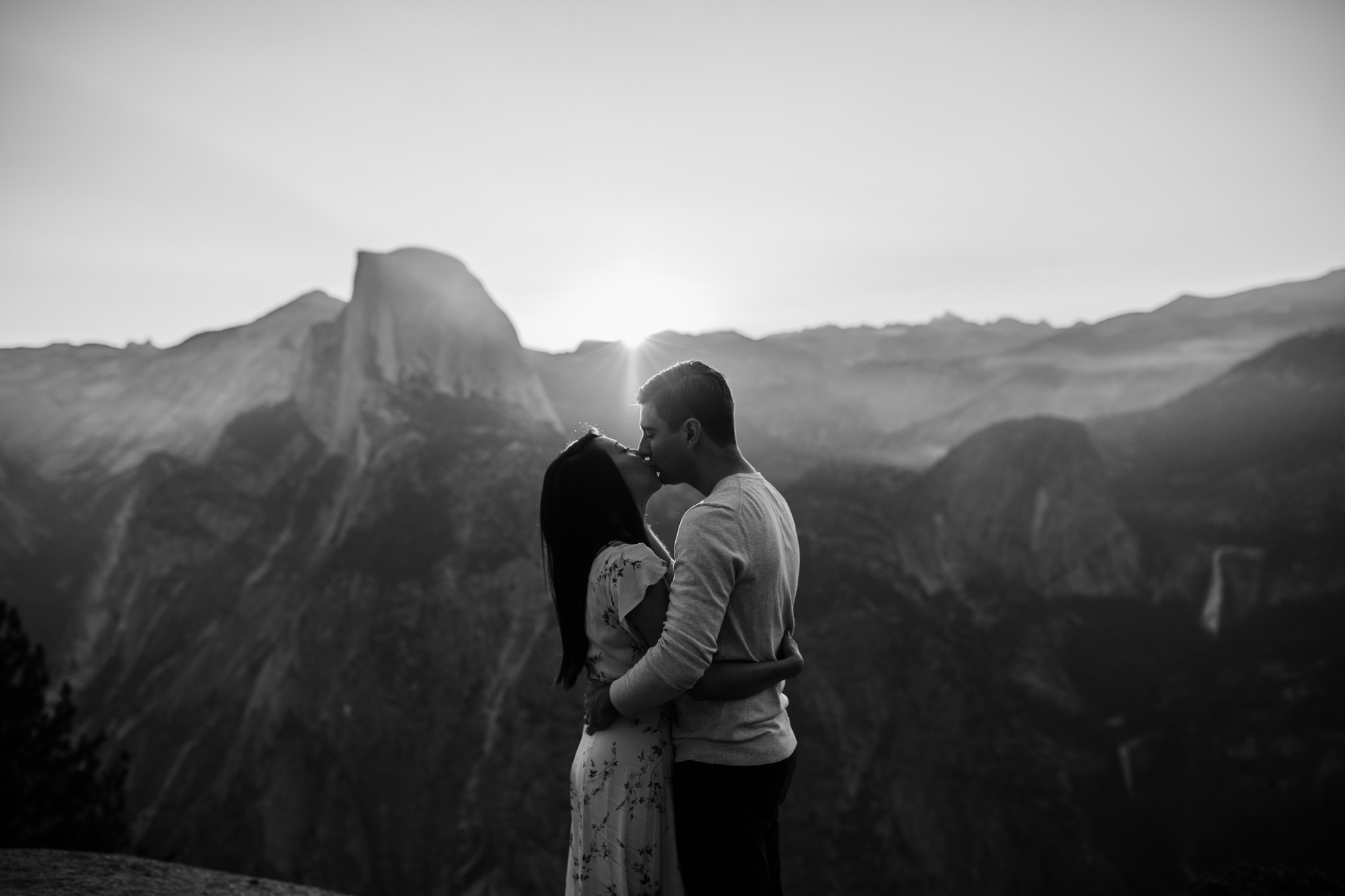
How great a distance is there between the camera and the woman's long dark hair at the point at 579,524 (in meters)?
3.11

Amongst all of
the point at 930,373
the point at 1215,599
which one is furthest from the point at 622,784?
the point at 930,373

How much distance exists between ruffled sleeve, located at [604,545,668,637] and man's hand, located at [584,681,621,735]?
28 cm

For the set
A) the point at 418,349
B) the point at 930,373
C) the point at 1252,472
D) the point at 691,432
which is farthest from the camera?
the point at 930,373

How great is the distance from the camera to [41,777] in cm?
1295

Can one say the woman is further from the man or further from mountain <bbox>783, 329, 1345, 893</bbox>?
mountain <bbox>783, 329, 1345, 893</bbox>

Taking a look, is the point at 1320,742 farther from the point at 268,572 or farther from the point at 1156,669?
the point at 268,572

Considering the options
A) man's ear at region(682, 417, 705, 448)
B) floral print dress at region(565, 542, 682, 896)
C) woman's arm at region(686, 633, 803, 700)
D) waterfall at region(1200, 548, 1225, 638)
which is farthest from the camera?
waterfall at region(1200, 548, 1225, 638)

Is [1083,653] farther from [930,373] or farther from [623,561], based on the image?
[930,373]

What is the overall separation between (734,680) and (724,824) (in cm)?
59

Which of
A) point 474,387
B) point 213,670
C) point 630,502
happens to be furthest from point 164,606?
point 630,502

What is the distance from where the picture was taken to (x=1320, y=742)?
72.3 feet

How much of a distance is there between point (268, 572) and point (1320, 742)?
38.3 m

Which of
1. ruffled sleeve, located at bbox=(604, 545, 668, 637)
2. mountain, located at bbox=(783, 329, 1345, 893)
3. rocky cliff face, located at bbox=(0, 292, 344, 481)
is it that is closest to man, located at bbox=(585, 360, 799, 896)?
ruffled sleeve, located at bbox=(604, 545, 668, 637)

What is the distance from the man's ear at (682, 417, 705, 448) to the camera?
3.05m
